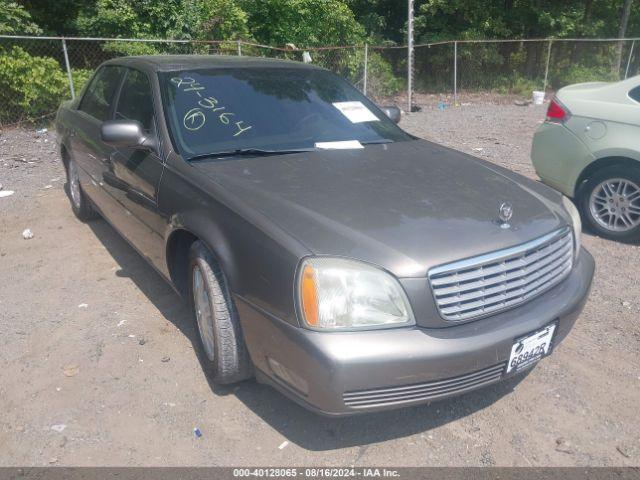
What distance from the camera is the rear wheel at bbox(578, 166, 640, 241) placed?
186 inches

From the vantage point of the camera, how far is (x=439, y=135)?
10.7 meters

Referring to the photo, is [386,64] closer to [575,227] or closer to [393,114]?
[393,114]

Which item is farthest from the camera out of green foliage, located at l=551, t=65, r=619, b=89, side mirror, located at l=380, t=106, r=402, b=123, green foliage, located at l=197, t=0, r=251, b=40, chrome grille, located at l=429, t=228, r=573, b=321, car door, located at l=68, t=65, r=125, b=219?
green foliage, located at l=551, t=65, r=619, b=89

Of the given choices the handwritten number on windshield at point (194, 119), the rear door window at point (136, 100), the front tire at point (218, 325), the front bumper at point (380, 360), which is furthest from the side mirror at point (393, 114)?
the front bumper at point (380, 360)

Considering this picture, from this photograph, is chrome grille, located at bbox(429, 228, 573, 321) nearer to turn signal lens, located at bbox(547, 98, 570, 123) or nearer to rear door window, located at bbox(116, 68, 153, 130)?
rear door window, located at bbox(116, 68, 153, 130)

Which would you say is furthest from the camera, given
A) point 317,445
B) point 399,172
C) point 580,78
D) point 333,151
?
point 580,78

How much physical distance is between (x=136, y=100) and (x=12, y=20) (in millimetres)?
9000

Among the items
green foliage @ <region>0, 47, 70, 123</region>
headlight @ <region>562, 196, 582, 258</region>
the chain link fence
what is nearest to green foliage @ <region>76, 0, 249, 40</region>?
the chain link fence

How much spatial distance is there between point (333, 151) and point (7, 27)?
32.8 feet

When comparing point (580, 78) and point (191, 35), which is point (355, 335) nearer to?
point (191, 35)

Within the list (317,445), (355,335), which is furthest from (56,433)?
(355,335)

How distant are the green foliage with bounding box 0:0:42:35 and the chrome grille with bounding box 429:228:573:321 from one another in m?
11.1

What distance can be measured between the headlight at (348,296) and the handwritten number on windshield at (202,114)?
4.57 feet

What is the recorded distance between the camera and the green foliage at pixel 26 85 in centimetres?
952
